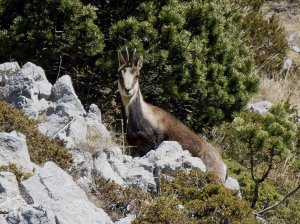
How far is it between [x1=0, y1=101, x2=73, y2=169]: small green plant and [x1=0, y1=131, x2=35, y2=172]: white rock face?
0.40m

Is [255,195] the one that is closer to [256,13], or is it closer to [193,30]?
[193,30]

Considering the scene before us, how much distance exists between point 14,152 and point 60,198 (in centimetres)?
90

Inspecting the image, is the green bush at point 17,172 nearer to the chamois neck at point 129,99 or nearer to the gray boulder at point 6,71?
the gray boulder at point 6,71

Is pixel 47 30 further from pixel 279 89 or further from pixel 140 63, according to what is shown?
pixel 279 89

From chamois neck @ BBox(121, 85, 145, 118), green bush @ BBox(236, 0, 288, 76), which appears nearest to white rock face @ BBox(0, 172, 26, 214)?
chamois neck @ BBox(121, 85, 145, 118)

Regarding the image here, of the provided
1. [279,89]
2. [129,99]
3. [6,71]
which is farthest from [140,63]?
[279,89]

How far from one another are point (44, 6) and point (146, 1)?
162 cm

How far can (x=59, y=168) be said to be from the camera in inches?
275

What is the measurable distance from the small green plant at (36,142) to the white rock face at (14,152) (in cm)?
40

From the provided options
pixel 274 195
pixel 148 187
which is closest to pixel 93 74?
pixel 274 195

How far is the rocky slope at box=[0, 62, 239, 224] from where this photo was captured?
6246 millimetres

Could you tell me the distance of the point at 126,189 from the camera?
7551 millimetres

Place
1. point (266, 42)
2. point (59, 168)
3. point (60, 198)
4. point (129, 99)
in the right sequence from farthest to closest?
1. point (266, 42)
2. point (129, 99)
3. point (59, 168)
4. point (60, 198)

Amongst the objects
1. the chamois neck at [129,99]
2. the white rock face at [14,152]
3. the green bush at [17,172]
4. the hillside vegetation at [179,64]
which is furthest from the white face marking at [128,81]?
the green bush at [17,172]
